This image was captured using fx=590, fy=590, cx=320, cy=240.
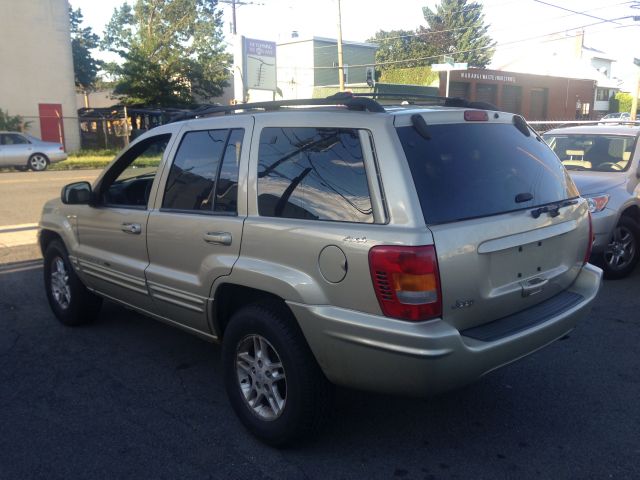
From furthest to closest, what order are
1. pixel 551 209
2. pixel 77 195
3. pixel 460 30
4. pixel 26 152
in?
1. pixel 460 30
2. pixel 26 152
3. pixel 77 195
4. pixel 551 209

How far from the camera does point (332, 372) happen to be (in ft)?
9.89

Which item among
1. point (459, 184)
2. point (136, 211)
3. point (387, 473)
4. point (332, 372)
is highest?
point (459, 184)

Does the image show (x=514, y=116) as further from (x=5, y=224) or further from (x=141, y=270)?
(x=5, y=224)

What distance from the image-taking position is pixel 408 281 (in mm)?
2754

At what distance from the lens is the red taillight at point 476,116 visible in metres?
3.35

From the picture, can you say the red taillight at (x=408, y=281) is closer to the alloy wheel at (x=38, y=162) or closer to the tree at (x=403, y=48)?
the alloy wheel at (x=38, y=162)

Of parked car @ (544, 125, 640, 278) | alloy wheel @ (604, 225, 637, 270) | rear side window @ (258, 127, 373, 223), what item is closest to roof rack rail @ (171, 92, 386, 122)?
rear side window @ (258, 127, 373, 223)

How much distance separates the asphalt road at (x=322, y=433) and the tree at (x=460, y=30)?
77940mm

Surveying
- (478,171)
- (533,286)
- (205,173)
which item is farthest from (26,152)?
(533,286)

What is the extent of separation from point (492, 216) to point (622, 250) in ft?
14.7

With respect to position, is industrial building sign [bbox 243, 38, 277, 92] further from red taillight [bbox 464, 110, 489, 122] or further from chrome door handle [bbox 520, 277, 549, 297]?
chrome door handle [bbox 520, 277, 549, 297]

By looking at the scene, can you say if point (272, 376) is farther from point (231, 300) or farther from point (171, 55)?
point (171, 55)

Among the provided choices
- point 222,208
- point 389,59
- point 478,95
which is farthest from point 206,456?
point 389,59

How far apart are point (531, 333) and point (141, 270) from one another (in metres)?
2.65
